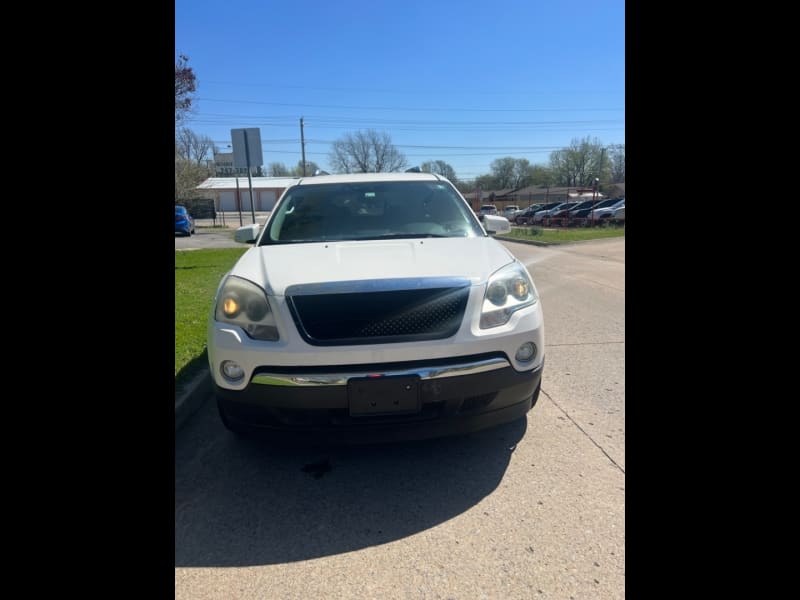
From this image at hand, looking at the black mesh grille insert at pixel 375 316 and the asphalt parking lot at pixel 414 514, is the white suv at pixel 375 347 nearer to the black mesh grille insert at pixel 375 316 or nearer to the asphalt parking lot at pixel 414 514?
the black mesh grille insert at pixel 375 316

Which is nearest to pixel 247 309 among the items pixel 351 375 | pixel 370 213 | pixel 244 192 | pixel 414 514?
pixel 351 375

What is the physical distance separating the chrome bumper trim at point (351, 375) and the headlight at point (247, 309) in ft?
0.66

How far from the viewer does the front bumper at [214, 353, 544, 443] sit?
2.15m

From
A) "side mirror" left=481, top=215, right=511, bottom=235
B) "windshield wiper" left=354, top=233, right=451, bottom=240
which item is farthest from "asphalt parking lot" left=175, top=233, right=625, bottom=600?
"side mirror" left=481, top=215, right=511, bottom=235

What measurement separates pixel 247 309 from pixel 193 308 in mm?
4110

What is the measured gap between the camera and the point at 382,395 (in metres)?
2.13

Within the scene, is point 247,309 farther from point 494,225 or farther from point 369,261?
point 494,225

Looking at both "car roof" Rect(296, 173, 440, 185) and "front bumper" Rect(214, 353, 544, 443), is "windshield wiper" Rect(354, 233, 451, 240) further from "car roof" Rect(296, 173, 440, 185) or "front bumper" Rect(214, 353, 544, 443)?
"front bumper" Rect(214, 353, 544, 443)

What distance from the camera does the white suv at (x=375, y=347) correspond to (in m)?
2.16

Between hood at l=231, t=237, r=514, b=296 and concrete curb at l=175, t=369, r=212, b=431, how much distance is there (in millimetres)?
1150
